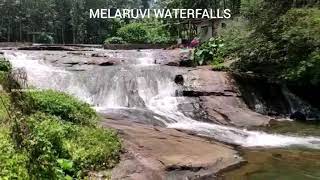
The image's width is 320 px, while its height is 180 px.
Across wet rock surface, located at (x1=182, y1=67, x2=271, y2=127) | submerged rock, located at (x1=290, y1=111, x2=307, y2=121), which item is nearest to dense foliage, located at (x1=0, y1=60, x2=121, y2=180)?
wet rock surface, located at (x1=182, y1=67, x2=271, y2=127)

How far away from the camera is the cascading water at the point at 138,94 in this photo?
49.6 ft

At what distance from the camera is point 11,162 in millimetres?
7578

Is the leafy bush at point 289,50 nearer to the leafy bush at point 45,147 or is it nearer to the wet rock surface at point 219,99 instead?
the wet rock surface at point 219,99

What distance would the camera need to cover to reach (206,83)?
20266 millimetres

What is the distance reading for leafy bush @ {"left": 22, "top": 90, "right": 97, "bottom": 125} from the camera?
10.9m

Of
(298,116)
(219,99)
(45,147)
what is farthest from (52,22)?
(45,147)

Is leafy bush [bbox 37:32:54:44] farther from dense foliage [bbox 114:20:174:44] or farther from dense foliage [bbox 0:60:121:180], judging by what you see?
dense foliage [bbox 0:60:121:180]

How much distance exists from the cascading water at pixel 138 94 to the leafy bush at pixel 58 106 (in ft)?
14.3

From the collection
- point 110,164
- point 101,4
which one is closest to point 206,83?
point 110,164

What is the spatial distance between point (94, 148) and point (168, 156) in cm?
187

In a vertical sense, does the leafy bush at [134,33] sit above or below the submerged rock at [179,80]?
above

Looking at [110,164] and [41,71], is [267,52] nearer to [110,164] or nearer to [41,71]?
[41,71]

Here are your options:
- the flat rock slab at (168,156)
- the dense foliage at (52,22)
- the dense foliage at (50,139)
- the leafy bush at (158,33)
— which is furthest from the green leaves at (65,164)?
the dense foliage at (52,22)

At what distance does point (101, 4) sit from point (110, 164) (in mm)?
69015
